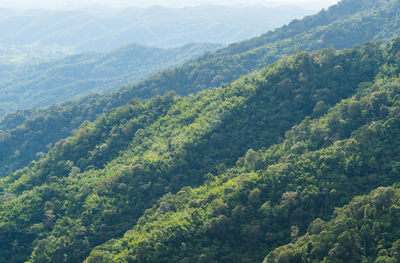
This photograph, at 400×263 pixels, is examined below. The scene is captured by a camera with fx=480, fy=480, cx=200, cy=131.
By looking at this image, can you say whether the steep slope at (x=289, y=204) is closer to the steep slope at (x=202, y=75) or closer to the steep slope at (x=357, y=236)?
the steep slope at (x=357, y=236)

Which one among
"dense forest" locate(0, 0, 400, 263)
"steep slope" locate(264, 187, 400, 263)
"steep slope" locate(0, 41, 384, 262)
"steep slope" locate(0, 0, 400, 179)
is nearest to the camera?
"steep slope" locate(264, 187, 400, 263)

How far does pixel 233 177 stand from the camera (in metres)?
67.1

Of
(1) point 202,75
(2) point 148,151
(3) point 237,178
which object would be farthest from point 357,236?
(1) point 202,75

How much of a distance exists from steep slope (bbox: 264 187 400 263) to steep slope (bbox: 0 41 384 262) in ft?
86.6

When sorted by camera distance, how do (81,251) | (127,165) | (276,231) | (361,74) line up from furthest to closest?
(361,74) < (127,165) < (81,251) < (276,231)

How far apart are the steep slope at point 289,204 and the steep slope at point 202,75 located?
78.8 m

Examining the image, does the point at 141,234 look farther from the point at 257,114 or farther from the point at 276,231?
the point at 257,114

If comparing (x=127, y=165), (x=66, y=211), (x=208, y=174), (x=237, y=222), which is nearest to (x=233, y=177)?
(x=208, y=174)

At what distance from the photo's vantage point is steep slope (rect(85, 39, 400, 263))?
149 ft

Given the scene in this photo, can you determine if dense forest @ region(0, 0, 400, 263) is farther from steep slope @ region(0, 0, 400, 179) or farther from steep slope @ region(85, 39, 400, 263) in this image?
steep slope @ region(0, 0, 400, 179)

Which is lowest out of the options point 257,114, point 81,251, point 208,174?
point 81,251

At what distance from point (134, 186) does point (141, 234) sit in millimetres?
13696

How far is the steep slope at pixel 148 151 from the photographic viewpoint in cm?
6519

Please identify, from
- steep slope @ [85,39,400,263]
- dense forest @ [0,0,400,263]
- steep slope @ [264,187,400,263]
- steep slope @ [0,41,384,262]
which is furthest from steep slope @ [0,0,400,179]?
steep slope @ [264,187,400,263]
